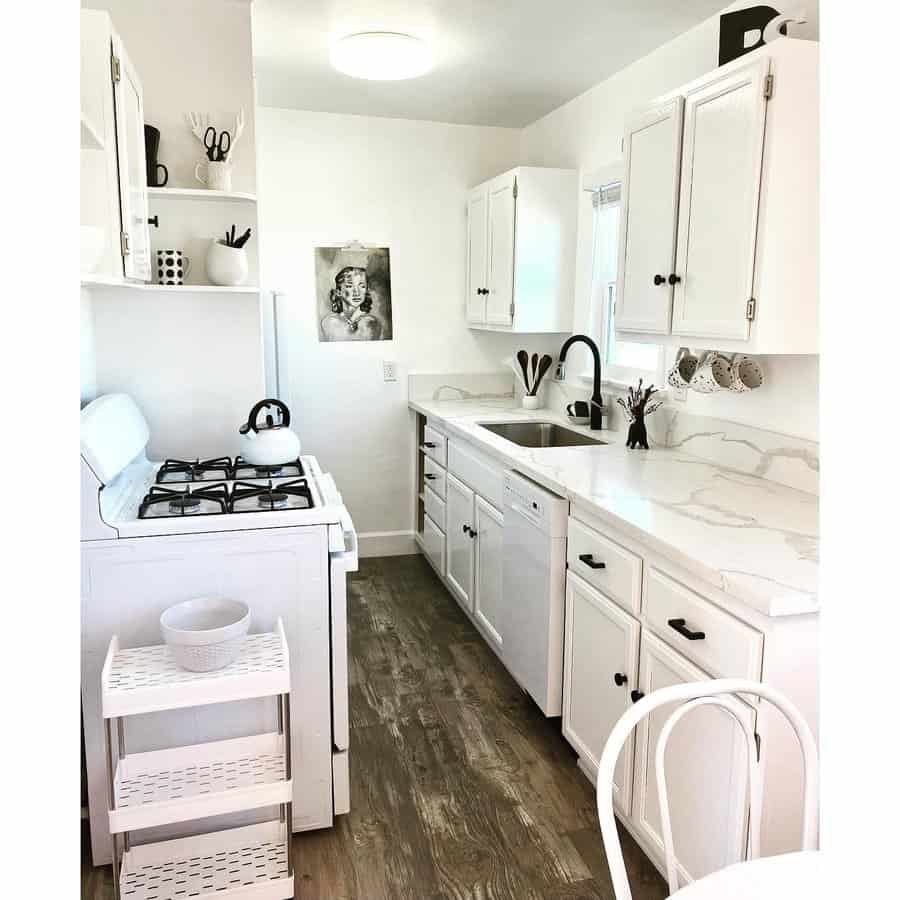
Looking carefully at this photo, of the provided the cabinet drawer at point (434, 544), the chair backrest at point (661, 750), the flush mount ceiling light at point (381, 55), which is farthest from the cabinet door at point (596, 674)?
the flush mount ceiling light at point (381, 55)

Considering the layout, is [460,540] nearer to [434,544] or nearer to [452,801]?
[434,544]

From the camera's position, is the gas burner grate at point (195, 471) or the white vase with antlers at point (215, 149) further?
the white vase with antlers at point (215, 149)

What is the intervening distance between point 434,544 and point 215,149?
216 centimetres

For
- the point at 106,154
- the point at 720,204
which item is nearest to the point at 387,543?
the point at 720,204

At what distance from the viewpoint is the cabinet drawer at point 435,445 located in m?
3.75

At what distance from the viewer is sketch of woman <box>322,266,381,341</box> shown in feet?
13.7

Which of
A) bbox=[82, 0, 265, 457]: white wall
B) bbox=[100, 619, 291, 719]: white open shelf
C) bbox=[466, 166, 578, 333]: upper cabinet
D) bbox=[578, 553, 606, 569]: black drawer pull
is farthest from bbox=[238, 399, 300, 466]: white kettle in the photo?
bbox=[466, 166, 578, 333]: upper cabinet

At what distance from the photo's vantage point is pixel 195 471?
8.37 ft

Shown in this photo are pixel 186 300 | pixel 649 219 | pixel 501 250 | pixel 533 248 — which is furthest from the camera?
pixel 501 250

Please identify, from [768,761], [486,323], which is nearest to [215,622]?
[768,761]

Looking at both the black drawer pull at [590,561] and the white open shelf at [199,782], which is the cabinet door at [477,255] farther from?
the white open shelf at [199,782]

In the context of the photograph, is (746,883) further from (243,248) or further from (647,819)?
(243,248)

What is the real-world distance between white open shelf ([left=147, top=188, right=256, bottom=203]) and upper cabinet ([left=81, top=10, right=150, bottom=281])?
0.38 metres

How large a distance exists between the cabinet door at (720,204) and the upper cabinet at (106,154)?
5.09ft
